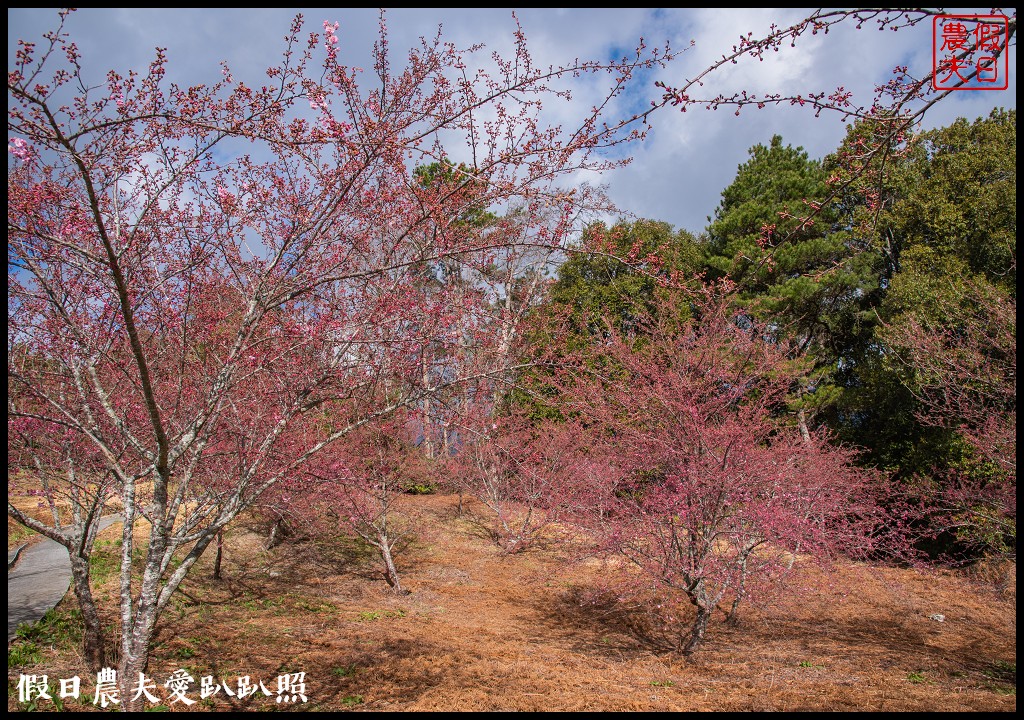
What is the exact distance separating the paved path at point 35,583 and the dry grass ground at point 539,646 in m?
0.39

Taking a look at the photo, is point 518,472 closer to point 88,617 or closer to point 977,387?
point 977,387

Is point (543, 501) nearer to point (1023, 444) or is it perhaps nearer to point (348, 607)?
point (348, 607)

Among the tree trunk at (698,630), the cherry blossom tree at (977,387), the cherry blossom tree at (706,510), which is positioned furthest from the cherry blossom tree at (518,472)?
the cherry blossom tree at (977,387)

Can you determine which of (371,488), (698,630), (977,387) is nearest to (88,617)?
(371,488)

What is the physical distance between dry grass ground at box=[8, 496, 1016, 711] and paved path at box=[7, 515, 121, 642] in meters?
A: 0.39

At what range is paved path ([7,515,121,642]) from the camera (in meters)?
5.98

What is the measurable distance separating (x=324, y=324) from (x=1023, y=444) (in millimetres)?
4368

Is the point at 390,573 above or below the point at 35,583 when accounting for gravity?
below

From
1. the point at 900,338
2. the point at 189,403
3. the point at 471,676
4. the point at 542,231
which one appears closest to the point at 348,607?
the point at 471,676

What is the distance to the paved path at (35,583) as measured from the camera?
5.98 metres

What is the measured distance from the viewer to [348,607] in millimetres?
7715

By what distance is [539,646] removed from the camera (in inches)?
244

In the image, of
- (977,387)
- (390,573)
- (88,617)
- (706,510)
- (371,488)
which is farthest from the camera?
(371,488)

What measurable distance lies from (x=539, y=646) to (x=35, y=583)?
665cm
